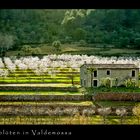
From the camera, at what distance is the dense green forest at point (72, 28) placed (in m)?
8.36

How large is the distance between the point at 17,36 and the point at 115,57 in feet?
5.81

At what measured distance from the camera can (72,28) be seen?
27.9ft

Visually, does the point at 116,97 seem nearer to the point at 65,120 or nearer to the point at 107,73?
the point at 107,73

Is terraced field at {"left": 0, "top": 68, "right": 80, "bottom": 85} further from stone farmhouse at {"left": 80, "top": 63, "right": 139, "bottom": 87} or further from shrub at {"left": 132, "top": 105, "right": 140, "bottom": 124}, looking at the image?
shrub at {"left": 132, "top": 105, "right": 140, "bottom": 124}

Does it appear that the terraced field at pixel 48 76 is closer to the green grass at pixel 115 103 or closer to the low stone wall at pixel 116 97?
the low stone wall at pixel 116 97

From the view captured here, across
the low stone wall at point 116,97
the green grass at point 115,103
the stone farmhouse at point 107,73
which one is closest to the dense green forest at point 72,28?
the stone farmhouse at point 107,73

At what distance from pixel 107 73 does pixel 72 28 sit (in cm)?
100

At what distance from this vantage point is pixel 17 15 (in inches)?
326

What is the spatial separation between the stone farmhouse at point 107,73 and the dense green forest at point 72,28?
392mm

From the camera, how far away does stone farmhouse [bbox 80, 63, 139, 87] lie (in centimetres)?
861

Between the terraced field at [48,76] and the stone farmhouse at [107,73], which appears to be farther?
the terraced field at [48,76]

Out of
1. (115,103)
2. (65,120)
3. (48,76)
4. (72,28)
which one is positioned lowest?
(65,120)

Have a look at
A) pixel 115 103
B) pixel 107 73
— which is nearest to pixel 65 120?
pixel 115 103
